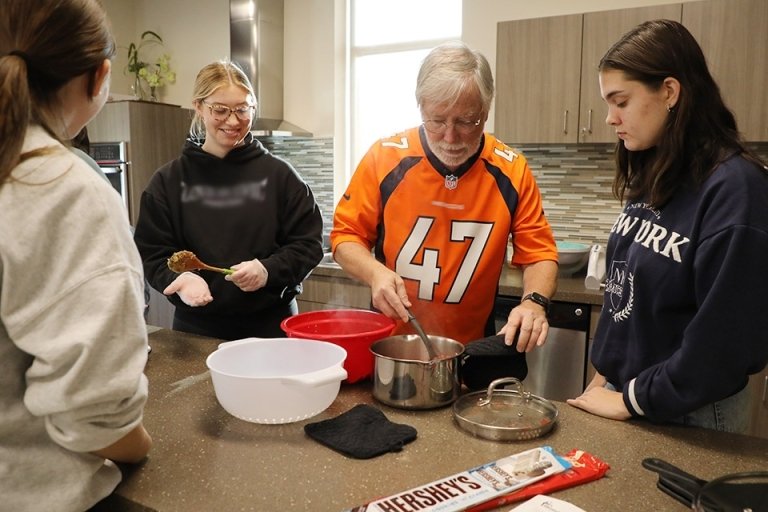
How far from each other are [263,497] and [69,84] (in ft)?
2.12

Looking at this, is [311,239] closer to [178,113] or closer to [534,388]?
[534,388]

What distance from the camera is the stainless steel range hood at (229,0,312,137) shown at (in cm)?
377

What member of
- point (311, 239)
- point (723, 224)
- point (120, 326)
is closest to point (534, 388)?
point (311, 239)

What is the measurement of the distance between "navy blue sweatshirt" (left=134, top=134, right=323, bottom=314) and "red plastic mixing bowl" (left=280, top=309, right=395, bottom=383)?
40 centimetres

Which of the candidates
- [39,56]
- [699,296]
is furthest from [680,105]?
[39,56]

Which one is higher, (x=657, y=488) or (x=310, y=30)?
(x=310, y=30)

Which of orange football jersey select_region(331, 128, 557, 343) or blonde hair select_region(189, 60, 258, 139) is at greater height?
blonde hair select_region(189, 60, 258, 139)

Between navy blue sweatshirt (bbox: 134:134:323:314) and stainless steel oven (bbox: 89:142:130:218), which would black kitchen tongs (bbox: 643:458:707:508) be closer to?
navy blue sweatshirt (bbox: 134:134:323:314)

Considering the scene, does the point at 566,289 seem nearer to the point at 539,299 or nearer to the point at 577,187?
the point at 577,187

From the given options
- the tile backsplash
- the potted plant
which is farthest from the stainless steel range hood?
the tile backsplash

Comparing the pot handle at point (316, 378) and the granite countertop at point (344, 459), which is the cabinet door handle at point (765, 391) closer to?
the granite countertop at point (344, 459)

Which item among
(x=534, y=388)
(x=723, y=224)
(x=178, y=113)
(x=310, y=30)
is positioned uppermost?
(x=310, y=30)

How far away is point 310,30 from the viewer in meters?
3.90

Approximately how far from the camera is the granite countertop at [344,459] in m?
0.91
